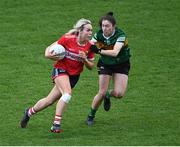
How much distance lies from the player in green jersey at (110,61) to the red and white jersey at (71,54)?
0.50 meters

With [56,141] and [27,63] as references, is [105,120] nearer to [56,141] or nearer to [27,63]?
[56,141]

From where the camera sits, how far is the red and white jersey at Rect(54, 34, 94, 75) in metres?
12.4

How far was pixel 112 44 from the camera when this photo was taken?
1313 centimetres

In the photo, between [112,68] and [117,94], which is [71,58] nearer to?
[112,68]

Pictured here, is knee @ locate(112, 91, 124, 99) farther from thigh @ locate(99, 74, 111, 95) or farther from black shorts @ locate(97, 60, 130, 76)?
black shorts @ locate(97, 60, 130, 76)

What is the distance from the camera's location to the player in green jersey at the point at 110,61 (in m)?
13.0

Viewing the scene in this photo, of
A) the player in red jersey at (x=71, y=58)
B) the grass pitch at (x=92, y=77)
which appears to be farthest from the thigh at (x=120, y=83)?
the player in red jersey at (x=71, y=58)

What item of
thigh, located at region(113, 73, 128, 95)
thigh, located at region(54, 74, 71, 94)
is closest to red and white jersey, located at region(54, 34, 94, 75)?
thigh, located at region(54, 74, 71, 94)

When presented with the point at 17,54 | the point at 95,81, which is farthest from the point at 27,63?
the point at 95,81

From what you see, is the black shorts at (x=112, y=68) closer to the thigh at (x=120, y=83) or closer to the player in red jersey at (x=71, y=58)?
the thigh at (x=120, y=83)

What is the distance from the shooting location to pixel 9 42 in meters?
19.1

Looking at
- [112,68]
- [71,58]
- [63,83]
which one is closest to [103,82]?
[112,68]

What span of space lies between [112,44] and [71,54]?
1.01 meters

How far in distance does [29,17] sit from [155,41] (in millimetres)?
3898
